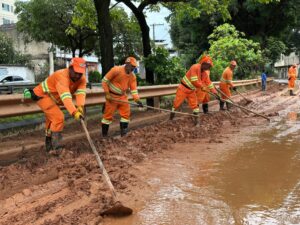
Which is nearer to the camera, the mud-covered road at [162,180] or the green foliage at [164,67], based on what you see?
the mud-covered road at [162,180]

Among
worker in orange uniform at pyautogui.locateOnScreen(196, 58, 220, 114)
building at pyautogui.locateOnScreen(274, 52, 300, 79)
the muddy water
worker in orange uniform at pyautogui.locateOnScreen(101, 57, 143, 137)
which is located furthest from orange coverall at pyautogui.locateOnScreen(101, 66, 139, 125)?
building at pyautogui.locateOnScreen(274, 52, 300, 79)

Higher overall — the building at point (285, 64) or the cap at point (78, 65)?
the cap at point (78, 65)

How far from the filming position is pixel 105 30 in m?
12.2

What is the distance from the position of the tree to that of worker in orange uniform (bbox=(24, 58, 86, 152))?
2347 centimetres

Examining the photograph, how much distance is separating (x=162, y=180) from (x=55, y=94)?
229 cm

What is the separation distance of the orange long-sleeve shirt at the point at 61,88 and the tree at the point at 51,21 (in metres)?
23.4

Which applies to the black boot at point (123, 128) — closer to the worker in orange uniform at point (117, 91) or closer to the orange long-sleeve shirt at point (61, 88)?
the worker in orange uniform at point (117, 91)

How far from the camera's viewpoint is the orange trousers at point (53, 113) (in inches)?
251

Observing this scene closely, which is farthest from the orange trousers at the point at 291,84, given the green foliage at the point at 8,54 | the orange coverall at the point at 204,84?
the green foliage at the point at 8,54

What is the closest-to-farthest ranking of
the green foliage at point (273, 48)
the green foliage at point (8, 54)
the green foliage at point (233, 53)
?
the green foliage at point (233, 53) → the green foliage at point (273, 48) → the green foliage at point (8, 54)

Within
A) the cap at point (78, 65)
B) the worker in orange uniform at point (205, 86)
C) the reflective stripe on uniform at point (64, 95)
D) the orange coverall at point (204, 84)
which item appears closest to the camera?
the reflective stripe on uniform at point (64, 95)

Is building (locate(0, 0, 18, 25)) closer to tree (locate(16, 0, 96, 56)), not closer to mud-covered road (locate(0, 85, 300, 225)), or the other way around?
tree (locate(16, 0, 96, 56))

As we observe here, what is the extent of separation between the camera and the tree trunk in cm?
1202

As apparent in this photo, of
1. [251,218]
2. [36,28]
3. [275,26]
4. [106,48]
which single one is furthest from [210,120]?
[275,26]
